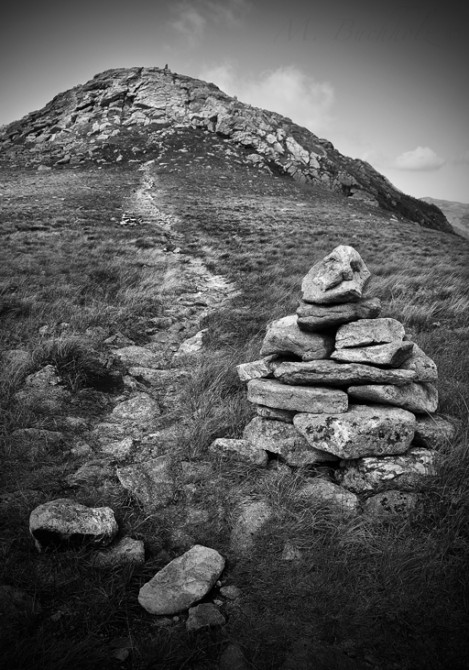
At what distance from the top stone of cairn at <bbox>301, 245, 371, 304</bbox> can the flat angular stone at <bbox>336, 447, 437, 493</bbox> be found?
2.09m

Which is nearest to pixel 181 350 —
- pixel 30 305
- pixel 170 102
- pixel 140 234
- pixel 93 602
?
pixel 30 305

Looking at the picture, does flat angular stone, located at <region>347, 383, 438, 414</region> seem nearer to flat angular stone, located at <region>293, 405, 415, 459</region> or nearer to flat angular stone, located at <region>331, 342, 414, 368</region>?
flat angular stone, located at <region>293, 405, 415, 459</region>

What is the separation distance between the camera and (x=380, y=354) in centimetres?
415

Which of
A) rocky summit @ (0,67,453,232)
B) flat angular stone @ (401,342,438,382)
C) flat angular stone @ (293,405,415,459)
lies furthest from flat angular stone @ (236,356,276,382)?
rocky summit @ (0,67,453,232)

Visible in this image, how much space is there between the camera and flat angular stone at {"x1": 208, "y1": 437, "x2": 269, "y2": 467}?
4.15m

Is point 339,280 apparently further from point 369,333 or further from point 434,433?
point 434,433

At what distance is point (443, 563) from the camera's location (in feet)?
9.25

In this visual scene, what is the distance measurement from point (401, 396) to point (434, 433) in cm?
53

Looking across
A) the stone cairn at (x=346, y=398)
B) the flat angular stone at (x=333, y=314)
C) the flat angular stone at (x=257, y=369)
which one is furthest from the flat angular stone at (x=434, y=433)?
the flat angular stone at (x=257, y=369)

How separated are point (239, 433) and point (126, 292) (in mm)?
6193

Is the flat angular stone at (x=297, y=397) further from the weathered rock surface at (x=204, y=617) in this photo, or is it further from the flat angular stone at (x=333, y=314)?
the weathered rock surface at (x=204, y=617)

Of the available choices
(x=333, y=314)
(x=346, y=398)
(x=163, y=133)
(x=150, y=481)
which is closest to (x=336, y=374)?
(x=346, y=398)

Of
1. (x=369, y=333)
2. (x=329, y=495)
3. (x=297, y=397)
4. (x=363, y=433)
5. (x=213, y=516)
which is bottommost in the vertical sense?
(x=213, y=516)

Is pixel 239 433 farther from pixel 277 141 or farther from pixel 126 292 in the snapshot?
pixel 277 141
